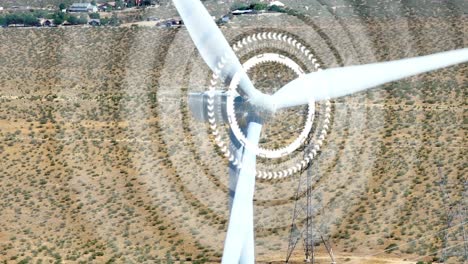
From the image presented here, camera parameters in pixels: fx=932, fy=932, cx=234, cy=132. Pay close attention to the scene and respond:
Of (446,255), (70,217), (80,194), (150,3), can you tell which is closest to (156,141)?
(80,194)

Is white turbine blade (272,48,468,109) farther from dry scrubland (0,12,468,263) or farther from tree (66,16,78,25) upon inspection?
tree (66,16,78,25)

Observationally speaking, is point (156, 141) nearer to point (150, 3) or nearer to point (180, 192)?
point (180, 192)

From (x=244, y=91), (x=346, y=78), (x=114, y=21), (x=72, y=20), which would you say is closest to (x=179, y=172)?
(x=346, y=78)

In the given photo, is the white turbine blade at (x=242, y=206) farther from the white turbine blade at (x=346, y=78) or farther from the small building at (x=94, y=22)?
the small building at (x=94, y=22)

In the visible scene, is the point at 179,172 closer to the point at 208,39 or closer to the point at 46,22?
the point at 208,39

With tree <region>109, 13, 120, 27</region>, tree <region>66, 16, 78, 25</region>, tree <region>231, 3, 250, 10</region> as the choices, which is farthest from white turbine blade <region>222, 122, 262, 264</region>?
tree <region>66, 16, 78, 25</region>

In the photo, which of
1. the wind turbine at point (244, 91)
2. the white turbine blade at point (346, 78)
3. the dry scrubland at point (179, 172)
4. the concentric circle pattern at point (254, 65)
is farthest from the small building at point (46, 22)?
the concentric circle pattern at point (254, 65)

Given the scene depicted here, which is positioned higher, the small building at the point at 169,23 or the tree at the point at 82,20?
the tree at the point at 82,20
